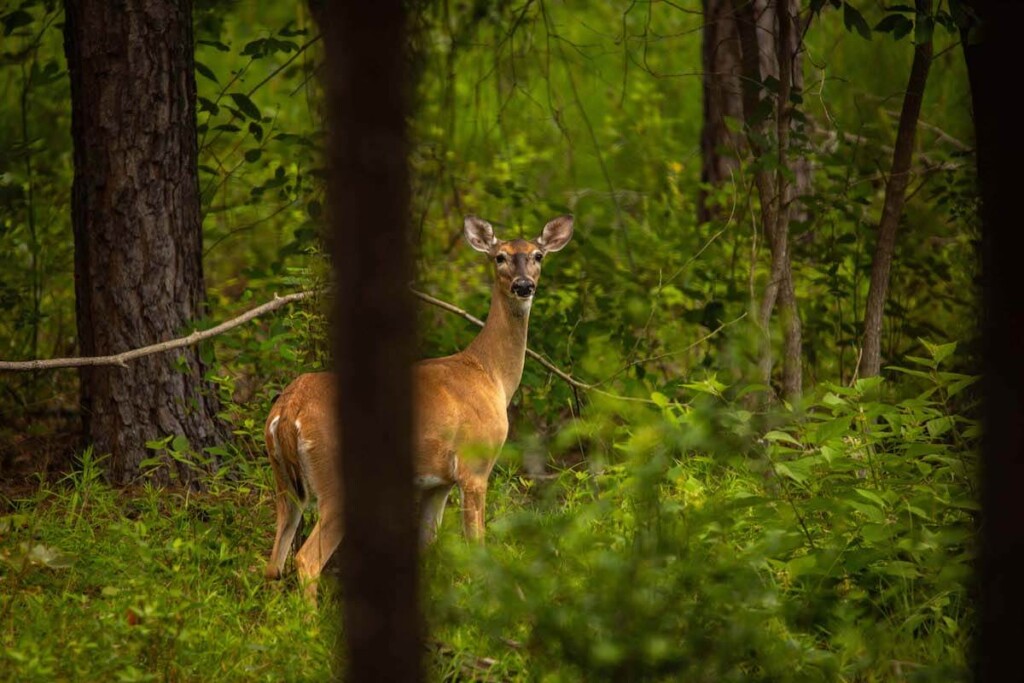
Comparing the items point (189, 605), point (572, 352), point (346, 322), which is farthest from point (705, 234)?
point (346, 322)

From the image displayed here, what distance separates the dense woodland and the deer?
210 mm

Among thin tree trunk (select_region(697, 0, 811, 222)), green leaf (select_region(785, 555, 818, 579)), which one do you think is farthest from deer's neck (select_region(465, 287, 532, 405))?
thin tree trunk (select_region(697, 0, 811, 222))

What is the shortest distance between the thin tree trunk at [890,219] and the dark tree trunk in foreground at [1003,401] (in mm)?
4768

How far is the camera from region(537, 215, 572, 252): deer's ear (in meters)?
6.80

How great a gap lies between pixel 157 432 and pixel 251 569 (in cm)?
151

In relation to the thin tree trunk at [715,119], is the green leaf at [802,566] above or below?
below

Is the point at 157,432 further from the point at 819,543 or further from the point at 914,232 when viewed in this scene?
the point at 914,232

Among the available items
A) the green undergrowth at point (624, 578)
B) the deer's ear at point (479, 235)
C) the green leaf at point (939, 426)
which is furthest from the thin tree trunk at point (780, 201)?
the green leaf at point (939, 426)

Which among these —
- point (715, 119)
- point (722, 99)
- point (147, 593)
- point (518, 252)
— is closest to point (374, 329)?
point (147, 593)

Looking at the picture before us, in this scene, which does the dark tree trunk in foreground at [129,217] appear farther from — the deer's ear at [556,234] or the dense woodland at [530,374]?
the deer's ear at [556,234]

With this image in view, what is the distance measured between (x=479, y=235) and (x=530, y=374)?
2.52ft

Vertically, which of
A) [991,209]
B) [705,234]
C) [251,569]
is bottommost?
[251,569]

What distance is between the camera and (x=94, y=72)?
5973 mm

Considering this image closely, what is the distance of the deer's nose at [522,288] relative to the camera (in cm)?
626
